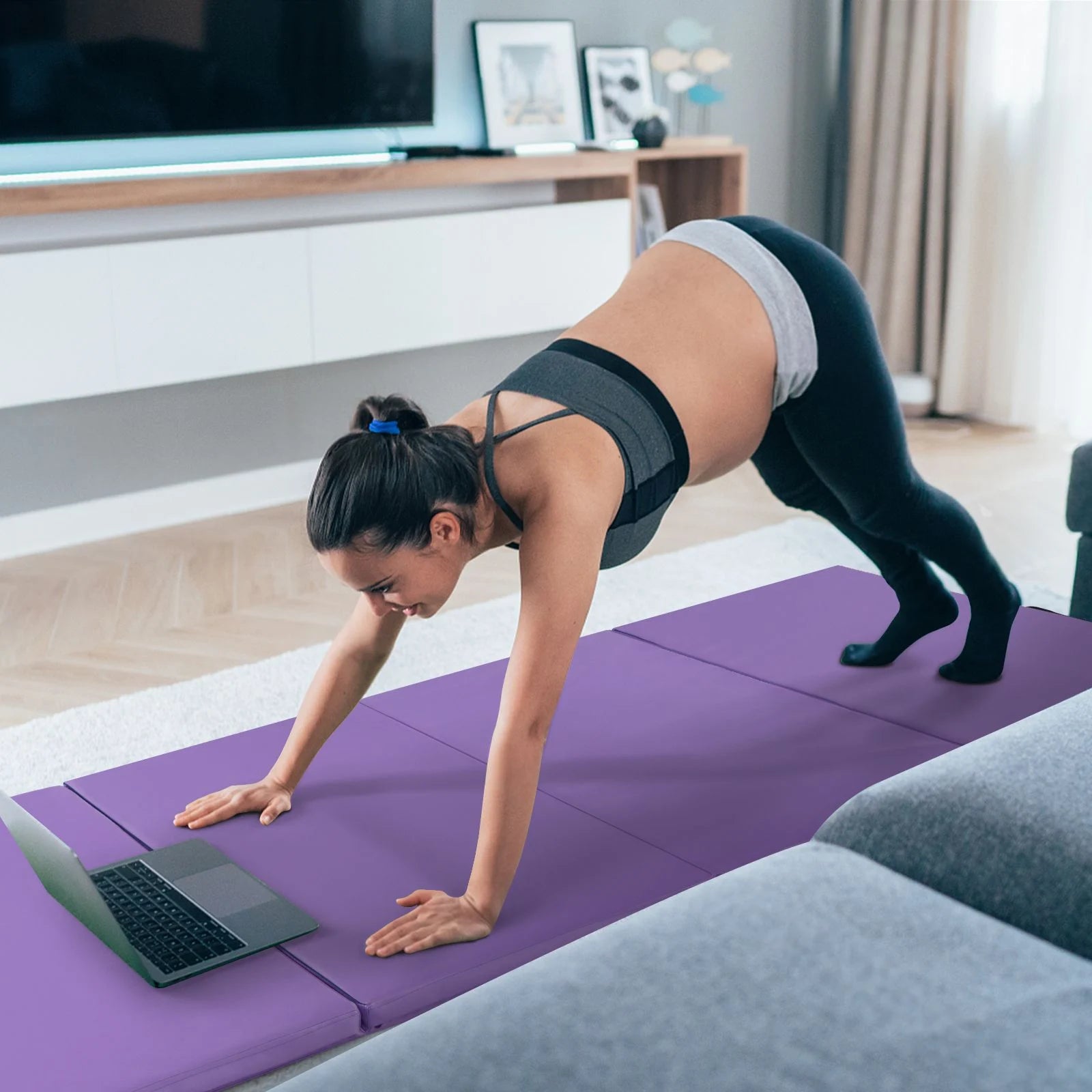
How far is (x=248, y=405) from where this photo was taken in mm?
3830

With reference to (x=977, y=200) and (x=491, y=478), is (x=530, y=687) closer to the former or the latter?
(x=491, y=478)

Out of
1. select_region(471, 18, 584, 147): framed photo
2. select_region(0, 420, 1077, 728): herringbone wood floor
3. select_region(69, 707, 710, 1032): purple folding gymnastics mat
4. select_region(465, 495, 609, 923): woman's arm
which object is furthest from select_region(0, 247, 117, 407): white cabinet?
select_region(465, 495, 609, 923): woman's arm

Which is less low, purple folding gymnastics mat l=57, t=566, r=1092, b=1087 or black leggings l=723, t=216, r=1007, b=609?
black leggings l=723, t=216, r=1007, b=609

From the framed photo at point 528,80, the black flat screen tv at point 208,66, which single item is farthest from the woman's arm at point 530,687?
the framed photo at point 528,80

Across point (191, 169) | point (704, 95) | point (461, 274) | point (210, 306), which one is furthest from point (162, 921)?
point (704, 95)

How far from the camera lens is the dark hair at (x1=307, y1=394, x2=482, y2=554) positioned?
4.63 feet

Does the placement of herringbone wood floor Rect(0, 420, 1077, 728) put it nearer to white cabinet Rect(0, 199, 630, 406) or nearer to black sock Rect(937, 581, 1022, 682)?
white cabinet Rect(0, 199, 630, 406)

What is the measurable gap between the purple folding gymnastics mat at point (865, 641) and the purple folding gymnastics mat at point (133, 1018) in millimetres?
1020

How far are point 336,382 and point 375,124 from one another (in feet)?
2.41

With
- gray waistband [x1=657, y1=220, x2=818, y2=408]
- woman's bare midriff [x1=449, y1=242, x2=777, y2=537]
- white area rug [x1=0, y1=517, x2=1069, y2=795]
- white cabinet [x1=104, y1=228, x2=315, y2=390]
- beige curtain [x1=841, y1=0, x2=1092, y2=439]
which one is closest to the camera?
woman's bare midriff [x1=449, y1=242, x2=777, y2=537]

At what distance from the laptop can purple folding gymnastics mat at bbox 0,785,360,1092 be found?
0.02 metres

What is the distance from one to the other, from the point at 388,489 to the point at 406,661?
1.36 metres

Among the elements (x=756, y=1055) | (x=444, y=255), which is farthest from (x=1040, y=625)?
(x=444, y=255)

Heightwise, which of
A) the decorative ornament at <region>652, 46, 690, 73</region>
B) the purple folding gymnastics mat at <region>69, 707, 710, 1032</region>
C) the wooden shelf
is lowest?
the purple folding gymnastics mat at <region>69, 707, 710, 1032</region>
